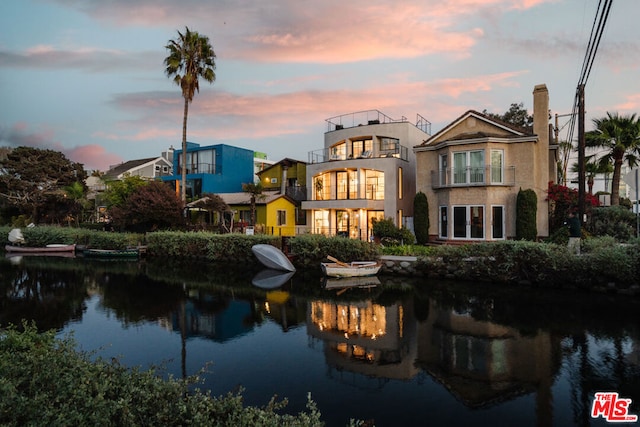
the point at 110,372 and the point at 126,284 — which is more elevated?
the point at 110,372

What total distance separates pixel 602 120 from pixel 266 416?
33140 mm

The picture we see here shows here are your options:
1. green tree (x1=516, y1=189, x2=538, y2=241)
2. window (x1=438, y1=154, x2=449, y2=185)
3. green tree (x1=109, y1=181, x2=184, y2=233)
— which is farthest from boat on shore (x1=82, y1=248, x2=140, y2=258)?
green tree (x1=516, y1=189, x2=538, y2=241)

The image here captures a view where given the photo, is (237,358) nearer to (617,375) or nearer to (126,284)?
(617,375)

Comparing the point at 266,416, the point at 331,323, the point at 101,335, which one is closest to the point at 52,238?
the point at 101,335

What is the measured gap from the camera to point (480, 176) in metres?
24.7

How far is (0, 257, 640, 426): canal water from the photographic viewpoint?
7.32m

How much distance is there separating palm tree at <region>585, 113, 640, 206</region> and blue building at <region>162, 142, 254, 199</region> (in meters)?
33.6

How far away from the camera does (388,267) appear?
2112cm

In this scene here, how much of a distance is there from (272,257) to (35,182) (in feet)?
123

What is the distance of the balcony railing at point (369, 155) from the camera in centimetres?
3145

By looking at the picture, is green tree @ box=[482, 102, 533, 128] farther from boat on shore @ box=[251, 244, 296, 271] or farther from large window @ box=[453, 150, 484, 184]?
boat on shore @ box=[251, 244, 296, 271]

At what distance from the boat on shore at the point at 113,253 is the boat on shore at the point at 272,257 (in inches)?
477

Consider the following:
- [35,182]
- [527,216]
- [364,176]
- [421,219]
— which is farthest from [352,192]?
[35,182]

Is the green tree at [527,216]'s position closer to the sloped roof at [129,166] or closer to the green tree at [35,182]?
the green tree at [35,182]
